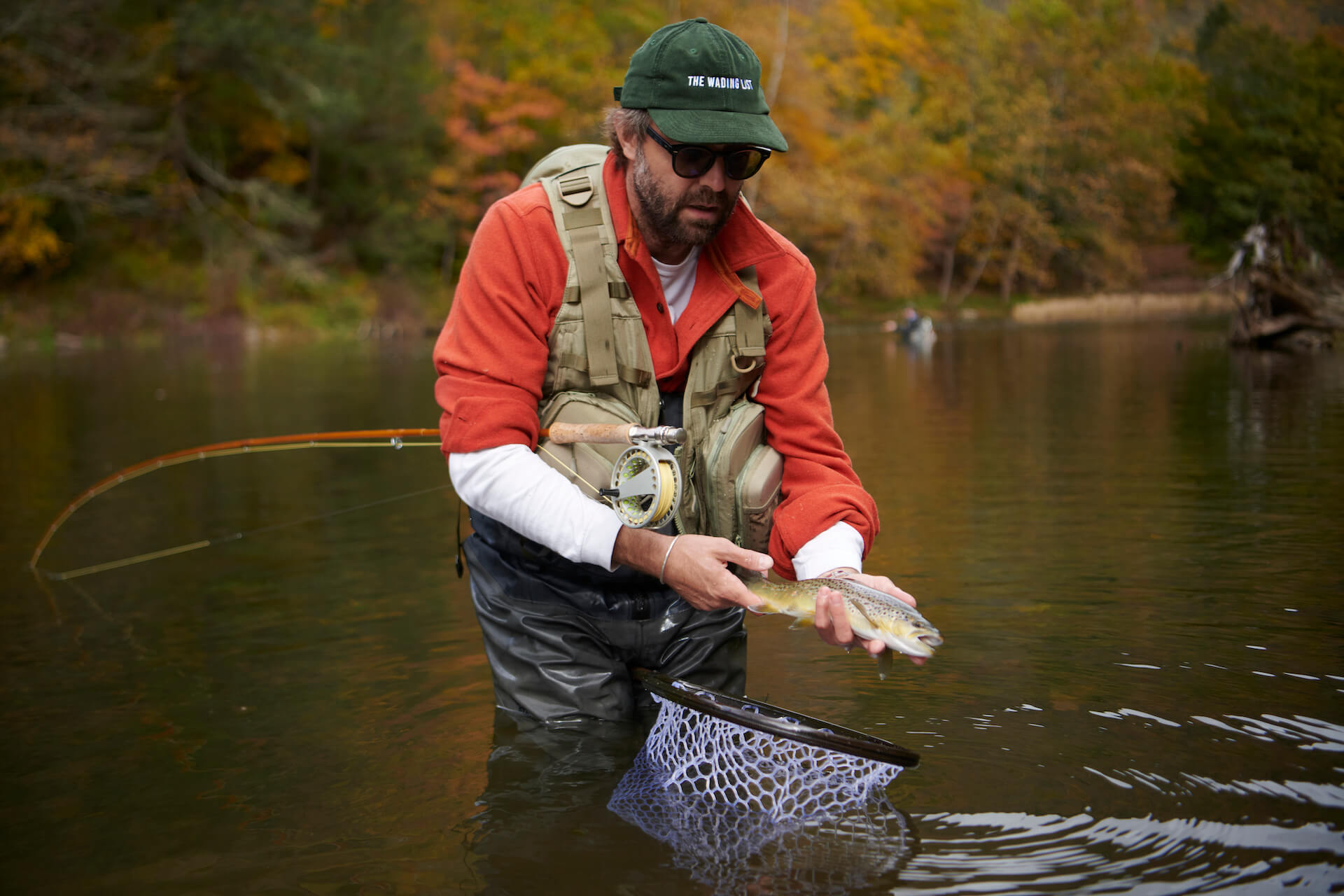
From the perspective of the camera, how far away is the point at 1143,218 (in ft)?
147

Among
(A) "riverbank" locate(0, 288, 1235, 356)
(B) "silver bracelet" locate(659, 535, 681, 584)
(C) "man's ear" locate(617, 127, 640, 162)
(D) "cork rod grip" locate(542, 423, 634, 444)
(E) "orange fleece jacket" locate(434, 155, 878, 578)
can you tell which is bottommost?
(A) "riverbank" locate(0, 288, 1235, 356)

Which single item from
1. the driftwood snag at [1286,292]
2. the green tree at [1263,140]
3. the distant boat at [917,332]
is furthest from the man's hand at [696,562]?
the green tree at [1263,140]

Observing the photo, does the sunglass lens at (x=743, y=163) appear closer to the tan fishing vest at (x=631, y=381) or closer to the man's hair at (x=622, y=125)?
the man's hair at (x=622, y=125)

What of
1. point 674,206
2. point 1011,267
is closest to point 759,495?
point 674,206

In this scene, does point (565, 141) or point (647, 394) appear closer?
point (647, 394)

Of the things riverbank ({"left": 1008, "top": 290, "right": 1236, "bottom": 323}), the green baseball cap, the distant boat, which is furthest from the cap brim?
riverbank ({"left": 1008, "top": 290, "right": 1236, "bottom": 323})

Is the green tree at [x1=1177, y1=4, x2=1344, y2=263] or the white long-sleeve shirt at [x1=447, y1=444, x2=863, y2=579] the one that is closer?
the white long-sleeve shirt at [x1=447, y1=444, x2=863, y2=579]

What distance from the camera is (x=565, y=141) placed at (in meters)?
41.1

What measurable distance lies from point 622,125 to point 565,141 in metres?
39.2

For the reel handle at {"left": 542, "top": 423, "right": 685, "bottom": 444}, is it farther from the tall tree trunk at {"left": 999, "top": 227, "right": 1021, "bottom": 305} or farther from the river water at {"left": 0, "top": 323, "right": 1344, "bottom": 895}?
the tall tree trunk at {"left": 999, "top": 227, "right": 1021, "bottom": 305}

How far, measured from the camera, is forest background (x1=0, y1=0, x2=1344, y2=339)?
104ft

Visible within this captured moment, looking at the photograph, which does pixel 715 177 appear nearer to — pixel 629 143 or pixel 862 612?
pixel 629 143

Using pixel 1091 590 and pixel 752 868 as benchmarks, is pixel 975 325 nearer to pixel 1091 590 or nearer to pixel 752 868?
pixel 1091 590

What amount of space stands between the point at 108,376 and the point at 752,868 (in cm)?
2008
